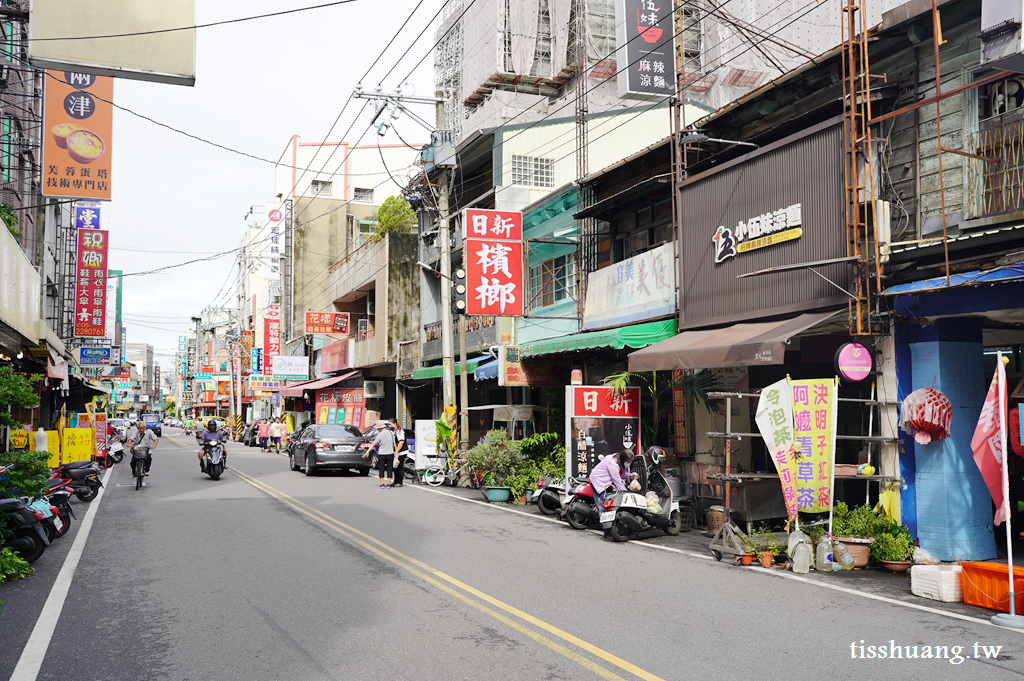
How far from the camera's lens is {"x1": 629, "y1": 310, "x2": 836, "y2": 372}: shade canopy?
10.6 metres

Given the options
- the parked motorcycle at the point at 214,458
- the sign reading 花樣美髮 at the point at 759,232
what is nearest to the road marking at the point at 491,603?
the sign reading 花樣美髮 at the point at 759,232

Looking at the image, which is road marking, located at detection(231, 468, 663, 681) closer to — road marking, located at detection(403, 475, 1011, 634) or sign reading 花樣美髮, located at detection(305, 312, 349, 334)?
road marking, located at detection(403, 475, 1011, 634)

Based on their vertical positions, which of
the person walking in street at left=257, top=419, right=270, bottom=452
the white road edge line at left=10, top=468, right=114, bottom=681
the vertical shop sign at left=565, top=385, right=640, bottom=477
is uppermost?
the vertical shop sign at left=565, top=385, right=640, bottom=477

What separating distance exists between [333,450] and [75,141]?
1129 cm

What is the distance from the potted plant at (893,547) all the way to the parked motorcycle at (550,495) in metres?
6.10

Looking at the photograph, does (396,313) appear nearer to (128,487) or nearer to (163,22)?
(128,487)

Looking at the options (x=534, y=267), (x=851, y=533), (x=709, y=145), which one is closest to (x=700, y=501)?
(x=851, y=533)

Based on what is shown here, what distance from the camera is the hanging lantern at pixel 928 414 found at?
31.3 feet

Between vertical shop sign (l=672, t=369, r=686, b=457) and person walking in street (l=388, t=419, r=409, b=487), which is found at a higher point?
vertical shop sign (l=672, t=369, r=686, b=457)

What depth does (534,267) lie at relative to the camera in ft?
73.3

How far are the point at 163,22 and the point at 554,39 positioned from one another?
25392mm

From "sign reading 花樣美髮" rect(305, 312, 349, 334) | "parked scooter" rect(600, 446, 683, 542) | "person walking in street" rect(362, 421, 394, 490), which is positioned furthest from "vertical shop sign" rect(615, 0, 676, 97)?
"sign reading 花樣美髮" rect(305, 312, 349, 334)

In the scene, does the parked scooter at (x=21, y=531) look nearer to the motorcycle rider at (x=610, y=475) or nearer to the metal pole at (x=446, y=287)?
the motorcycle rider at (x=610, y=475)

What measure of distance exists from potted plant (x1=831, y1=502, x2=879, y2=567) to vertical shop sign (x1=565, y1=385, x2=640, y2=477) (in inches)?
172
